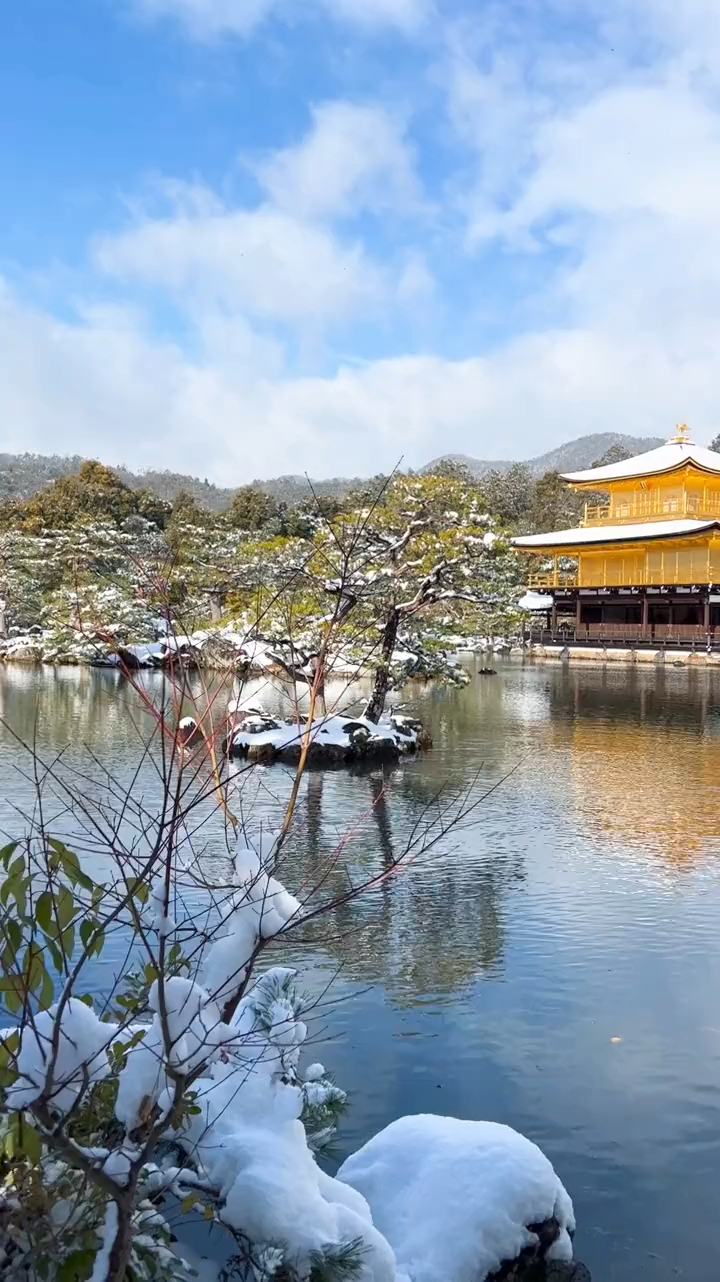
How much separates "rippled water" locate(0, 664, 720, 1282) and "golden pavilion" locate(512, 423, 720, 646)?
18.4 m

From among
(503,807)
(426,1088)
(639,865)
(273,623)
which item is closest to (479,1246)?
(426,1088)

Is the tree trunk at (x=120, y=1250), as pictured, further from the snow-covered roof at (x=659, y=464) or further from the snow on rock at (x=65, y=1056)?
the snow-covered roof at (x=659, y=464)

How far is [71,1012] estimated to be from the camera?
1.86m

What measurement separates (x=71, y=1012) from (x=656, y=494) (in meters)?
32.4

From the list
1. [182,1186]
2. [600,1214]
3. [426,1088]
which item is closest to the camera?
[182,1186]

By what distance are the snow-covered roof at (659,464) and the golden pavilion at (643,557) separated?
41 mm

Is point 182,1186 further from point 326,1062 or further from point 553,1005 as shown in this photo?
point 553,1005

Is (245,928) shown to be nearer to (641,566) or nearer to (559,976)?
(559,976)

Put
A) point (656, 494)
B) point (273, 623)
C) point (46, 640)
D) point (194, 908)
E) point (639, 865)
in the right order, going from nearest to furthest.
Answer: point (194, 908) → point (639, 865) → point (273, 623) → point (46, 640) → point (656, 494)

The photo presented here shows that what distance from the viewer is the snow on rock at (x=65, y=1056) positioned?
5.76 ft

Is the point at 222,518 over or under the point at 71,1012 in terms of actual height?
over

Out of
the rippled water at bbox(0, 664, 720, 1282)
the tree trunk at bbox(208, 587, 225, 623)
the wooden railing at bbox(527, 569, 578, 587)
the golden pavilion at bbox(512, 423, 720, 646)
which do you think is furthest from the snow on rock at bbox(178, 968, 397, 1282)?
the wooden railing at bbox(527, 569, 578, 587)

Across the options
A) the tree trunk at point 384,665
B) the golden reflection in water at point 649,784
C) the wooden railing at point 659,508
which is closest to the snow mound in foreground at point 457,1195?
the golden reflection in water at point 649,784

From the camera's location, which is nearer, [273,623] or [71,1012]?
[71,1012]
